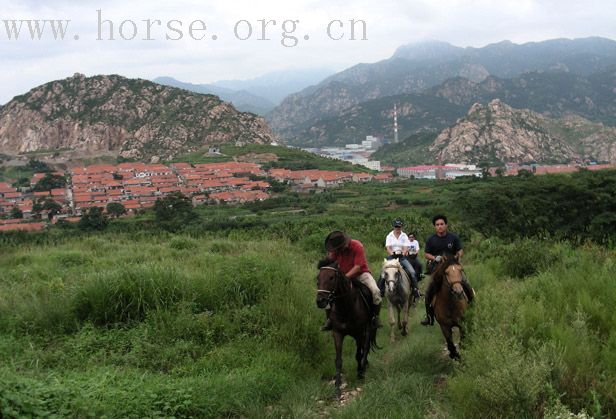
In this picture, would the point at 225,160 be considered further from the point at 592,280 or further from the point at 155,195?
the point at 592,280

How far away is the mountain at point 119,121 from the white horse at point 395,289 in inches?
4261

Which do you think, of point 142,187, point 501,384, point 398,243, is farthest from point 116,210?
point 501,384

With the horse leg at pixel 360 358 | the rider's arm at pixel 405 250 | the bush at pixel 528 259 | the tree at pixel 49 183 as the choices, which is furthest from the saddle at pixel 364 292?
the tree at pixel 49 183

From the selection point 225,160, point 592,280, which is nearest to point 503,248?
point 592,280

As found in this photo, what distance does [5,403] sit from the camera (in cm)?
358

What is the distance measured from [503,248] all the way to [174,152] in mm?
107823

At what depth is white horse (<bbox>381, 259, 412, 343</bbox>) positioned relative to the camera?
8.33 meters

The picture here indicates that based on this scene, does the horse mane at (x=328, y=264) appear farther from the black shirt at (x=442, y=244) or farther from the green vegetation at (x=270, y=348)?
the black shirt at (x=442, y=244)

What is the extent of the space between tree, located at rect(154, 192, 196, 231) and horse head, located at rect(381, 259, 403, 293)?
131ft

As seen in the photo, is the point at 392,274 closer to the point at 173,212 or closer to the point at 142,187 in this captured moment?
the point at 173,212

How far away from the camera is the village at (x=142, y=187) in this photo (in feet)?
204

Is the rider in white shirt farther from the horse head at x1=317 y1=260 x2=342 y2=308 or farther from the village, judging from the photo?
the village

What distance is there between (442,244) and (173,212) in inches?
2009

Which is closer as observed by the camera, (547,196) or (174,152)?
(547,196)
